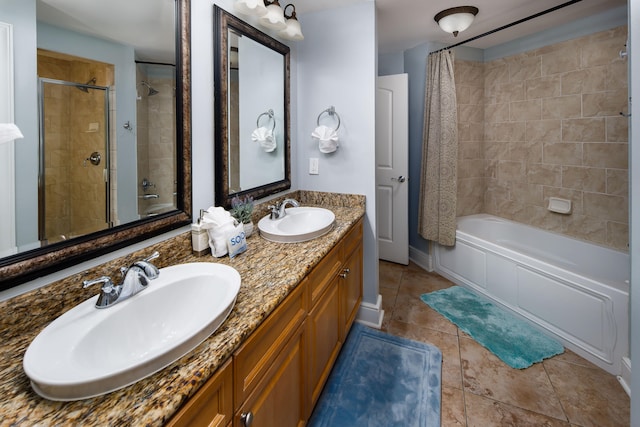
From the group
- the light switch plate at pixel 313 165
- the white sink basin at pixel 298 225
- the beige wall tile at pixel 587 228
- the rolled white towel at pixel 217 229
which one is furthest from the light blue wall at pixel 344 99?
the beige wall tile at pixel 587 228

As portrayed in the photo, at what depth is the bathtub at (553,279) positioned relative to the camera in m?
1.74

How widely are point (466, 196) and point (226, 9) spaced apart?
2.94 metres

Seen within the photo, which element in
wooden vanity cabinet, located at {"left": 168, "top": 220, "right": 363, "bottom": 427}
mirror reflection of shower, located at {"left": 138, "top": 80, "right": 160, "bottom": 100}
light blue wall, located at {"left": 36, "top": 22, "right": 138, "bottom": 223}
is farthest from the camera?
mirror reflection of shower, located at {"left": 138, "top": 80, "right": 160, "bottom": 100}

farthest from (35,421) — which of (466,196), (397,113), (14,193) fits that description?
(466,196)

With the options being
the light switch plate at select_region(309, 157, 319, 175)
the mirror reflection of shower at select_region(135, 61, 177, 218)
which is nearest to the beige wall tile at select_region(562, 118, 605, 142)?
the light switch plate at select_region(309, 157, 319, 175)

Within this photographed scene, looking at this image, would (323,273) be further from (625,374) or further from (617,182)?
(617,182)

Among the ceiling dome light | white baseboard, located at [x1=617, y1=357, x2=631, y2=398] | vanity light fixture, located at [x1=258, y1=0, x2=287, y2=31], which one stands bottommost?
white baseboard, located at [x1=617, y1=357, x2=631, y2=398]

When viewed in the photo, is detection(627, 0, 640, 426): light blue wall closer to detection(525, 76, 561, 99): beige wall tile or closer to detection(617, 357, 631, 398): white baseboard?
detection(617, 357, 631, 398): white baseboard

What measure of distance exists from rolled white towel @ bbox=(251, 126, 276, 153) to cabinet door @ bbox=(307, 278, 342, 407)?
94 cm

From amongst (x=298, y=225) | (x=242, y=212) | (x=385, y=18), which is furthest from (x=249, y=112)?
(x=385, y=18)

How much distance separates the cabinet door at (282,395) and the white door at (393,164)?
2.17 metres

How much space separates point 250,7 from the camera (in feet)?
4.83

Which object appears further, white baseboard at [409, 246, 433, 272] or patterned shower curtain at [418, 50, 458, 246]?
white baseboard at [409, 246, 433, 272]

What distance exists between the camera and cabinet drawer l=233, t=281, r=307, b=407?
76 centimetres
